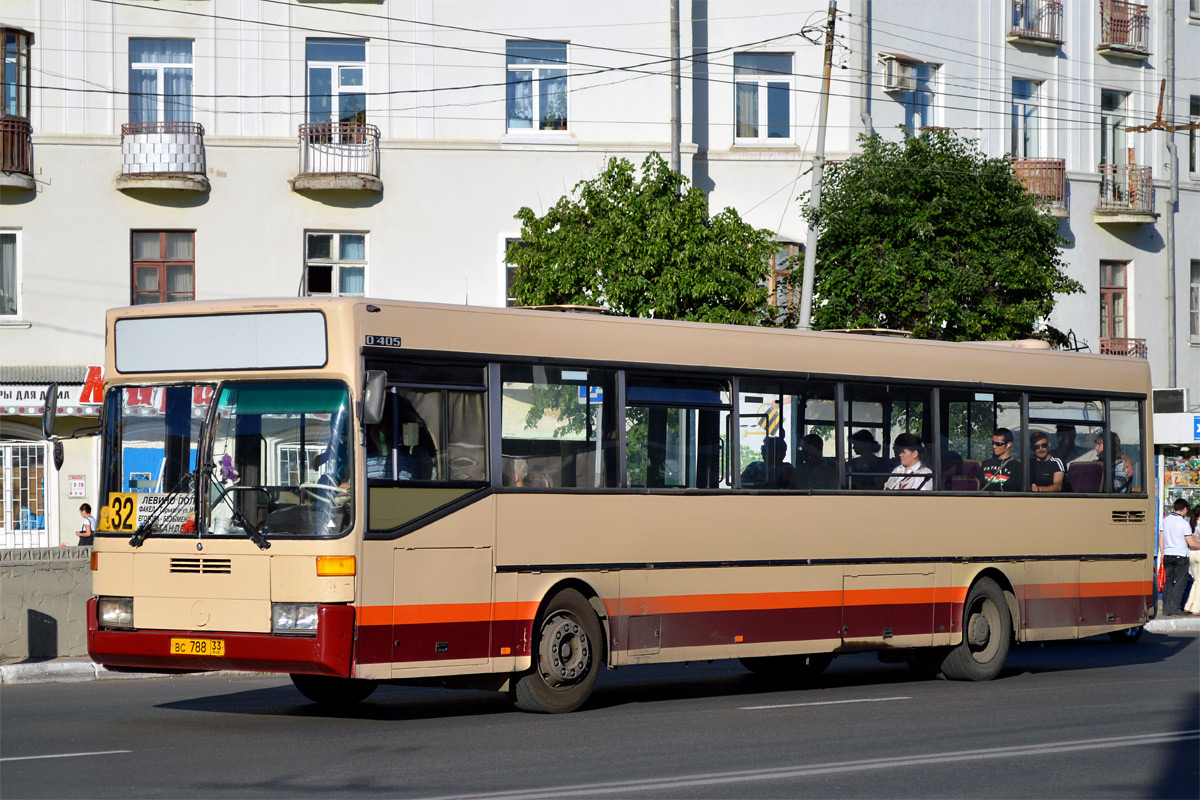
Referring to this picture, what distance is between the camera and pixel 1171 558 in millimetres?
25734

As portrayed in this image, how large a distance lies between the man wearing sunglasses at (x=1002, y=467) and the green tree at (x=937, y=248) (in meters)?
11.9

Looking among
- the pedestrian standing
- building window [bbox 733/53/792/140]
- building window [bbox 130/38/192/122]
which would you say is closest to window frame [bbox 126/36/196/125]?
building window [bbox 130/38/192/122]

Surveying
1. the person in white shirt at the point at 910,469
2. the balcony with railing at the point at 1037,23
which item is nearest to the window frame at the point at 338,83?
the balcony with railing at the point at 1037,23

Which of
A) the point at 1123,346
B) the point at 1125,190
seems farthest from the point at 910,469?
the point at 1125,190

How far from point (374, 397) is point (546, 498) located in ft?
6.33

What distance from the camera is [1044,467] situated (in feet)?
54.3

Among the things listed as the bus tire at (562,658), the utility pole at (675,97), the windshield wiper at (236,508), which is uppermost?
the utility pole at (675,97)

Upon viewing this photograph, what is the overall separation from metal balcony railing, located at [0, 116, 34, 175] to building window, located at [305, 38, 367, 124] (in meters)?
5.04

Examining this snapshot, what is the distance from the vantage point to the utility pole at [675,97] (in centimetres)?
3200

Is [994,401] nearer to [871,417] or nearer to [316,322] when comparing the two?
[871,417]

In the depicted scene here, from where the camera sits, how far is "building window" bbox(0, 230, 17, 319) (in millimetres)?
30922

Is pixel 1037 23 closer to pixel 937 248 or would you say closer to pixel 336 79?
pixel 937 248

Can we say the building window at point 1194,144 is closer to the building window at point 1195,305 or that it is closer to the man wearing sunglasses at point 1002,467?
the building window at point 1195,305

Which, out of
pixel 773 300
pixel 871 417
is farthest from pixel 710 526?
pixel 773 300
